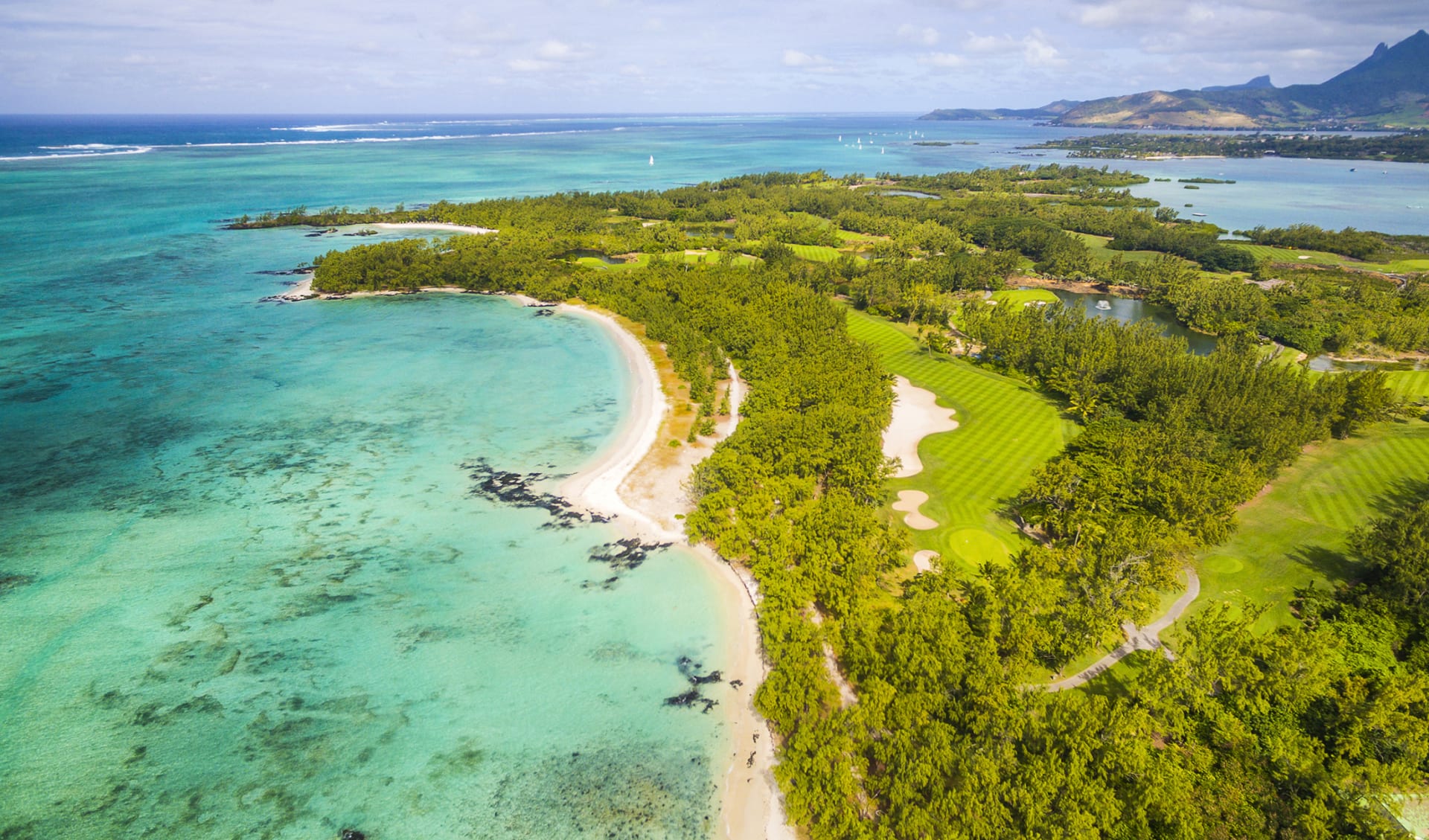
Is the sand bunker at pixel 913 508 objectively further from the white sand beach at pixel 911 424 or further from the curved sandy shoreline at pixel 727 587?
the curved sandy shoreline at pixel 727 587

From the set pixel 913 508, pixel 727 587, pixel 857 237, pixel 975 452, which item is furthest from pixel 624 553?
pixel 857 237

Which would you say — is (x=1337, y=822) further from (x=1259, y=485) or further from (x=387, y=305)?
(x=387, y=305)

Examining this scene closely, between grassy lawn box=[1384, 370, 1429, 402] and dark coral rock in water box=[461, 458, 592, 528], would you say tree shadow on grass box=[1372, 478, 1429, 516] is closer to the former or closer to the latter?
grassy lawn box=[1384, 370, 1429, 402]

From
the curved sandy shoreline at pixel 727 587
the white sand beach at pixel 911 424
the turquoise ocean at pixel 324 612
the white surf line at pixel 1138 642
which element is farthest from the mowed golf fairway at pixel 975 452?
the turquoise ocean at pixel 324 612

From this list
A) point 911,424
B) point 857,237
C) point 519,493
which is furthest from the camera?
point 857,237

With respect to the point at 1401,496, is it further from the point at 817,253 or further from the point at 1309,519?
the point at 817,253

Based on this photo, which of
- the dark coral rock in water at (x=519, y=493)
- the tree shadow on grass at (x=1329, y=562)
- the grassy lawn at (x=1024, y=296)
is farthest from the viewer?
the grassy lawn at (x=1024, y=296)

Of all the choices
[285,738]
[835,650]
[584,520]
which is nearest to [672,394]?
[584,520]
